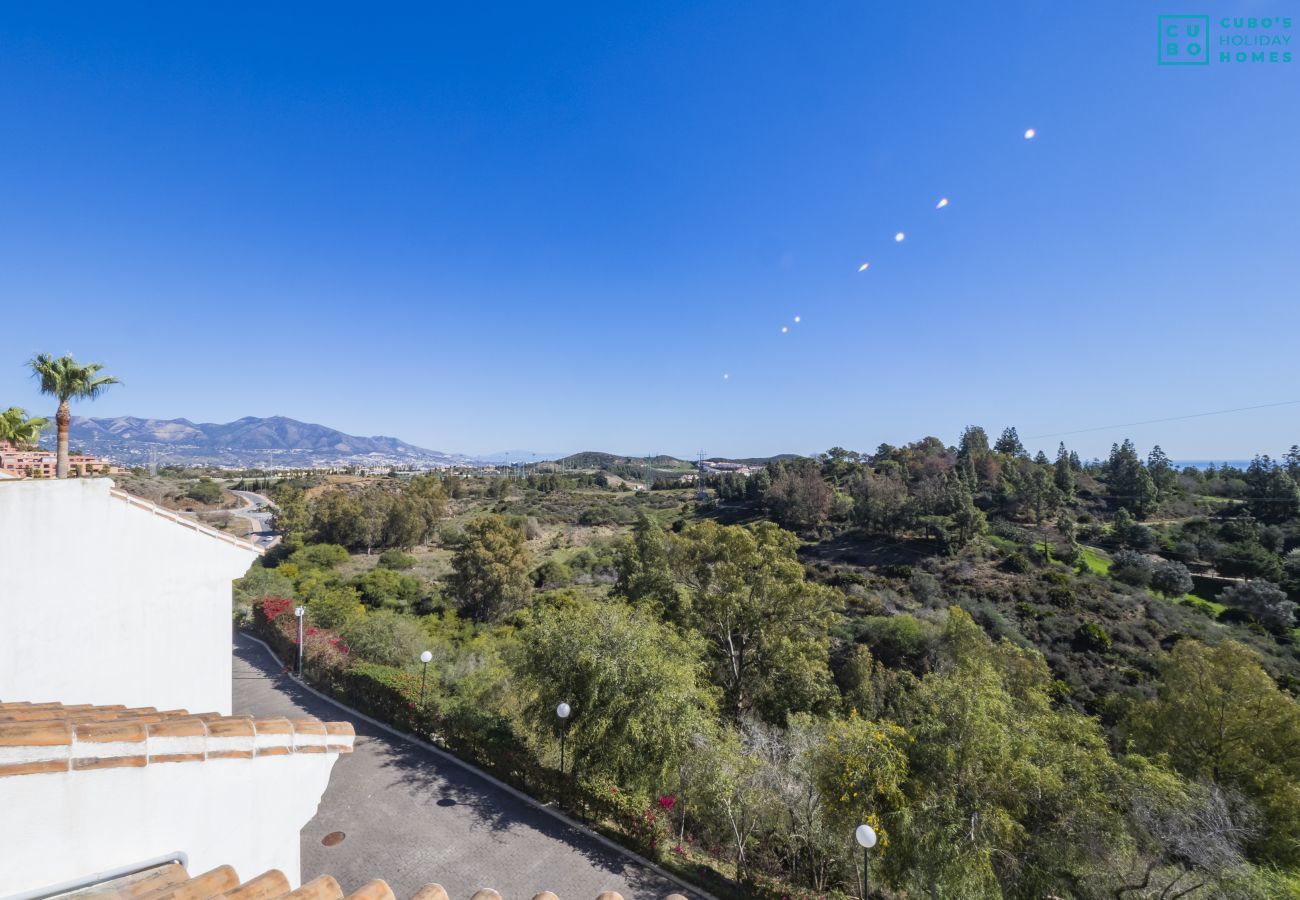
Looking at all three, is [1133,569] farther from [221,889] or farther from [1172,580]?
[221,889]

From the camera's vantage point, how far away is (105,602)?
5934 millimetres

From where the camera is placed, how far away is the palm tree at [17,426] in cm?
1295

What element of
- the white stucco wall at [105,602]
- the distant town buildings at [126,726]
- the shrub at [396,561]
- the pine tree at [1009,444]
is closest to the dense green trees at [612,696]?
the white stucco wall at [105,602]

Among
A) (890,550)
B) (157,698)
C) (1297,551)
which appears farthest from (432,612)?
(1297,551)

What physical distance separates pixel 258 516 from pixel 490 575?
40011 mm

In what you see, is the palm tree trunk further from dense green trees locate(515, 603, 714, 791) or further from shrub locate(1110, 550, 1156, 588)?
shrub locate(1110, 550, 1156, 588)

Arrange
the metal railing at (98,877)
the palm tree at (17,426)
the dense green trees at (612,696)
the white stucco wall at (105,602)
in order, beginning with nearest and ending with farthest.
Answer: the metal railing at (98,877) < the white stucco wall at (105,602) < the dense green trees at (612,696) < the palm tree at (17,426)

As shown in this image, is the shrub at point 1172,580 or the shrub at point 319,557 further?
the shrub at point 319,557

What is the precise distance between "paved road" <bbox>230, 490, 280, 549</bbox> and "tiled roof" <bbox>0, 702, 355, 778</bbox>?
108 ft

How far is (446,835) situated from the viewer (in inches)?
318

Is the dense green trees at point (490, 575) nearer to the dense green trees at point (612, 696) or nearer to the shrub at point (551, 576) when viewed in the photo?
the shrub at point (551, 576)

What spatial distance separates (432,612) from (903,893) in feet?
69.4

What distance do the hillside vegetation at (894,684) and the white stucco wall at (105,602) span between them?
5116mm

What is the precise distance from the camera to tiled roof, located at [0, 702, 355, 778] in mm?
2340
